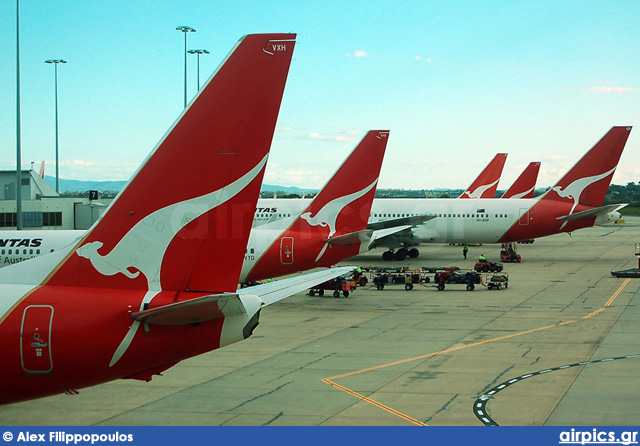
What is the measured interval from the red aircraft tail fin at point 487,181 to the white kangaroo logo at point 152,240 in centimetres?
7564

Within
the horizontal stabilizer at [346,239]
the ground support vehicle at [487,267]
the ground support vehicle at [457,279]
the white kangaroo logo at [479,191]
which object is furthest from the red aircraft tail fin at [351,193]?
the white kangaroo logo at [479,191]

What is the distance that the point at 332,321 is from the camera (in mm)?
29984

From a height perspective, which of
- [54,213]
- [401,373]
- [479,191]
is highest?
[479,191]

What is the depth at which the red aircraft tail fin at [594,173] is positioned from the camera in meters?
54.8

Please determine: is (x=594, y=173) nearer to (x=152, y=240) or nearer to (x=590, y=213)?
(x=590, y=213)

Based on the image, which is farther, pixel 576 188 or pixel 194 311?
pixel 576 188

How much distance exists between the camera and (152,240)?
1037 cm

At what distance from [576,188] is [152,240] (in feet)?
171

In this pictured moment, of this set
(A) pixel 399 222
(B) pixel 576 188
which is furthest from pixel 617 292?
(A) pixel 399 222

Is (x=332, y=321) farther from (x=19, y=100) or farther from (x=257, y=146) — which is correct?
(x=19, y=100)

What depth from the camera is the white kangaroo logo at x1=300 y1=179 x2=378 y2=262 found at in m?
34.1

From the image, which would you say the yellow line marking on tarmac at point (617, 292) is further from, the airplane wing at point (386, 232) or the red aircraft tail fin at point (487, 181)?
the red aircraft tail fin at point (487, 181)

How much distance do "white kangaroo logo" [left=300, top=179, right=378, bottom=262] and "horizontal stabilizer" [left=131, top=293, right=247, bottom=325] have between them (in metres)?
23.7
